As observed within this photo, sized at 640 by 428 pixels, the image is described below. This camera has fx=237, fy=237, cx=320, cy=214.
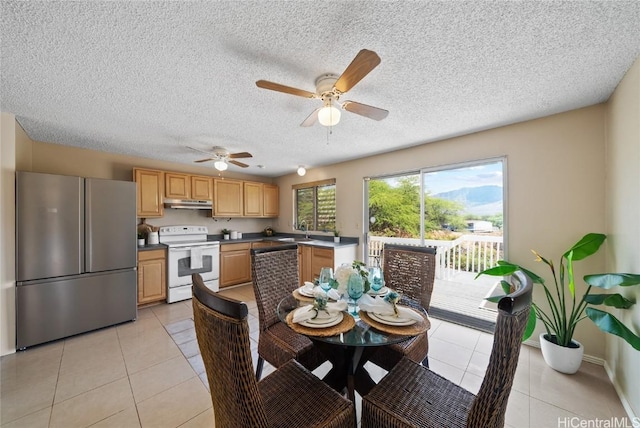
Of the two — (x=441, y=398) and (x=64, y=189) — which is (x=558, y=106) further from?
(x=64, y=189)

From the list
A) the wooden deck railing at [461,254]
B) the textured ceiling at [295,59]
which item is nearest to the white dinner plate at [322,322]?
the textured ceiling at [295,59]

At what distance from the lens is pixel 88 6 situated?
115 centimetres

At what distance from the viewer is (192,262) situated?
3.91 meters

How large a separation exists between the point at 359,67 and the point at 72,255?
350cm

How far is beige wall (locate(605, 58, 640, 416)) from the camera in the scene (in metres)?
1.55

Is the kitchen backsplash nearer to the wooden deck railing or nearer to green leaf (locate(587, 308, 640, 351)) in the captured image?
the wooden deck railing

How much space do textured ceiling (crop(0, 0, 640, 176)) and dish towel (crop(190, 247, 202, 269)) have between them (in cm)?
208

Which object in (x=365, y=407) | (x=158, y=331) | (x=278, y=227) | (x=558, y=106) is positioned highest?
(x=558, y=106)

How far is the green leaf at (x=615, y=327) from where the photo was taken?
142 centimetres

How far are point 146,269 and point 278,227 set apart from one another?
9.04 feet

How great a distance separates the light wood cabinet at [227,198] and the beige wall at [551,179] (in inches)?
154

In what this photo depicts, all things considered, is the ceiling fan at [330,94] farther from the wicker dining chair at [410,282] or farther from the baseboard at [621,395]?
the baseboard at [621,395]

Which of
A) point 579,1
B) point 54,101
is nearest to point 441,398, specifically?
point 579,1

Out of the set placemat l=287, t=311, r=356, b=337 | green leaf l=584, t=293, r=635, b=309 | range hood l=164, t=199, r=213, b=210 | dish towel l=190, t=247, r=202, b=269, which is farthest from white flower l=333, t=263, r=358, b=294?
range hood l=164, t=199, r=213, b=210
